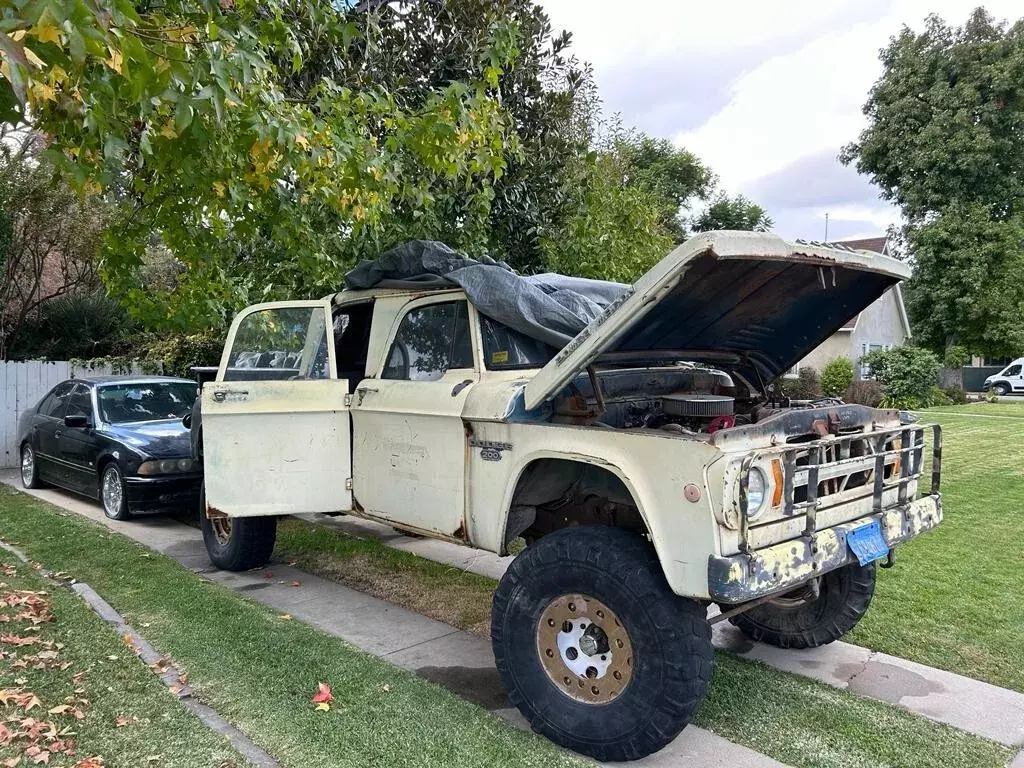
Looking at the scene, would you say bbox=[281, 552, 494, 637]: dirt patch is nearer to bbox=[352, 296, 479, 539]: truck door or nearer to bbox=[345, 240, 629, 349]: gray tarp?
bbox=[352, 296, 479, 539]: truck door

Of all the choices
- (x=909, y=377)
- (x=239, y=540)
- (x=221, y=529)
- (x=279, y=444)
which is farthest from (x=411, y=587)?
(x=909, y=377)

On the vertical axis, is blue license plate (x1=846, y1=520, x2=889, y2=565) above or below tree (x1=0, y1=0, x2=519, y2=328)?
below

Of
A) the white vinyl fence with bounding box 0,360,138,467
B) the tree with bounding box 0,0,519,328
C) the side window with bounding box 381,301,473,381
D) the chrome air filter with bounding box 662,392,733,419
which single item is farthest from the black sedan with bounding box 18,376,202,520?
the chrome air filter with bounding box 662,392,733,419

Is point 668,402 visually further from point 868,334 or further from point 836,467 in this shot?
point 868,334

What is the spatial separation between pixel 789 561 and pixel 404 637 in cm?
263

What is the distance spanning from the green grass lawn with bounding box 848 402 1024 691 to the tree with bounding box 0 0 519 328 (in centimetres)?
465

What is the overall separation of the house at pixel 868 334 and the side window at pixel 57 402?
2337 centimetres

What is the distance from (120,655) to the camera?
4.27 metres

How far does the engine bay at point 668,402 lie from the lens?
4031 millimetres

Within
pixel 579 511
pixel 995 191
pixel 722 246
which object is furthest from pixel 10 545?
pixel 995 191

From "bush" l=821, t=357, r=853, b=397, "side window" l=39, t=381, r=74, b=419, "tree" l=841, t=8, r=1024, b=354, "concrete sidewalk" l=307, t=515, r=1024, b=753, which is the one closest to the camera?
"concrete sidewalk" l=307, t=515, r=1024, b=753

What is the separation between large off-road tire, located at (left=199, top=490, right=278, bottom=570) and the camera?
20.0ft

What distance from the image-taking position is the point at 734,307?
4316 millimetres

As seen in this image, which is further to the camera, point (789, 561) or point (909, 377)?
point (909, 377)
